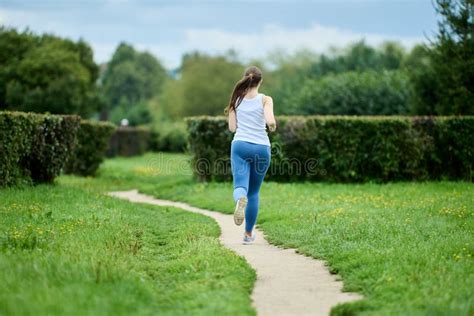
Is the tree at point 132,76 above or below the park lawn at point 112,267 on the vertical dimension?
above

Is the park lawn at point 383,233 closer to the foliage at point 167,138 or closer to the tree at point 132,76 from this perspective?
the foliage at point 167,138

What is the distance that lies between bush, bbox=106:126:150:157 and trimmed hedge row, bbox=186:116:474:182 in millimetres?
23255

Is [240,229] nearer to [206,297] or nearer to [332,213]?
[332,213]

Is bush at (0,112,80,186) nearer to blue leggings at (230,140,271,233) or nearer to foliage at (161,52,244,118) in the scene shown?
blue leggings at (230,140,271,233)

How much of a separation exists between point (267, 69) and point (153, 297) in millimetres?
97786

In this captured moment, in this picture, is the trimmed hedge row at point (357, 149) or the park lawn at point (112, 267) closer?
the park lawn at point (112, 267)

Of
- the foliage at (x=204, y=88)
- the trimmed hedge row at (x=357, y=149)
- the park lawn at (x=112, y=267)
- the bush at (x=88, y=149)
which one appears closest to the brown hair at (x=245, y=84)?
the park lawn at (x=112, y=267)

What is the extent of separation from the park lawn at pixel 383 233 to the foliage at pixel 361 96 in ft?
73.4

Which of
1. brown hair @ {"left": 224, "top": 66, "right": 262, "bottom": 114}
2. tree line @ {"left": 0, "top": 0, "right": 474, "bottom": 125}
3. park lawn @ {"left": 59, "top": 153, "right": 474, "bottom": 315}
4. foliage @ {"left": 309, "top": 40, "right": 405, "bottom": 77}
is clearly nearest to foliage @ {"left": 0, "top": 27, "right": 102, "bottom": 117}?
tree line @ {"left": 0, "top": 0, "right": 474, "bottom": 125}

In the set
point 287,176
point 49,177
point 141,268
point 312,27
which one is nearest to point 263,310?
point 141,268

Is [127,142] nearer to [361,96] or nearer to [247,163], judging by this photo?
[361,96]

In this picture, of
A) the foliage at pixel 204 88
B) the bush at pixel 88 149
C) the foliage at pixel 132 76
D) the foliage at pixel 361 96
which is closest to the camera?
the bush at pixel 88 149

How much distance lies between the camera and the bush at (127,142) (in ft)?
144

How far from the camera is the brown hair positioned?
9172 millimetres
